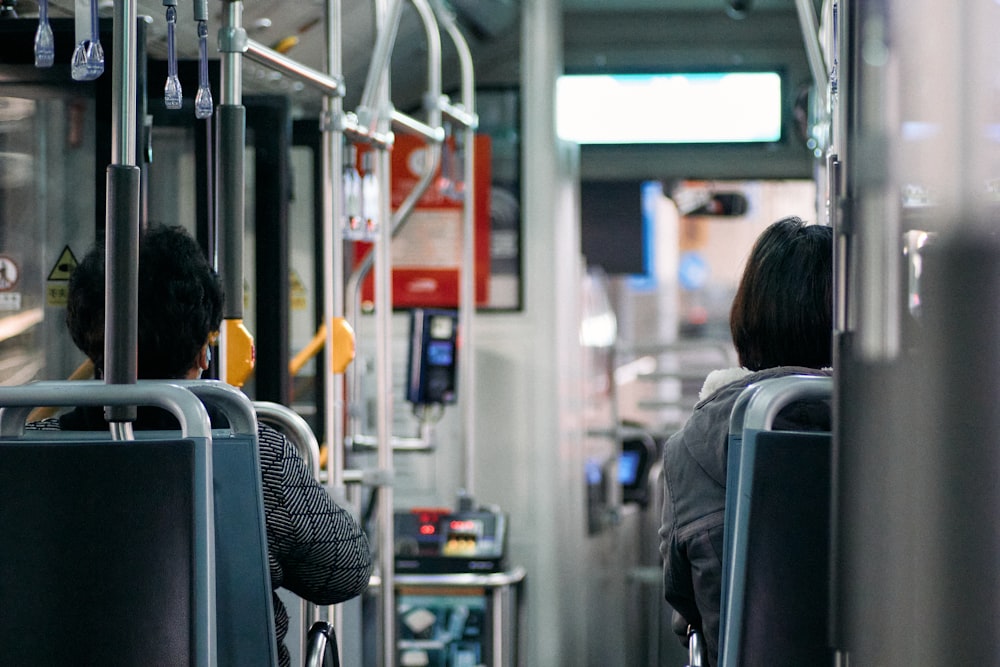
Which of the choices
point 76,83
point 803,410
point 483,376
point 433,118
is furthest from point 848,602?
point 483,376

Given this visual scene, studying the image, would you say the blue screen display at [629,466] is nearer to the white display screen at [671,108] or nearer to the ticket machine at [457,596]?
the white display screen at [671,108]

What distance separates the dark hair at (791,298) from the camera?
2199 millimetres

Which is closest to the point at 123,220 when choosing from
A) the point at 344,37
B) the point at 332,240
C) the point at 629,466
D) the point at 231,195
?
the point at 231,195

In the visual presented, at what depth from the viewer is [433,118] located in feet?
14.0

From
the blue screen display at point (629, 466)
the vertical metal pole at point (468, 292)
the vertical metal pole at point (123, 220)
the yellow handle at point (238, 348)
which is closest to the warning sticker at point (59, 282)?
the yellow handle at point (238, 348)

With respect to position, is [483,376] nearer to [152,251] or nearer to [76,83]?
[76,83]

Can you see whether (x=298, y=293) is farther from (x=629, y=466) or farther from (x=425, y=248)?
(x=629, y=466)

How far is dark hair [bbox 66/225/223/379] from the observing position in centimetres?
216

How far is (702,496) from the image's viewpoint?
2195mm

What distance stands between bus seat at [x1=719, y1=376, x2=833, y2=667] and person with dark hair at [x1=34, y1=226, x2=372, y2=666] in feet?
2.50

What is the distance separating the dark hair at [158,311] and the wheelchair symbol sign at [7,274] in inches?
41.2

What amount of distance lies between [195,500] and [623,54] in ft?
14.4

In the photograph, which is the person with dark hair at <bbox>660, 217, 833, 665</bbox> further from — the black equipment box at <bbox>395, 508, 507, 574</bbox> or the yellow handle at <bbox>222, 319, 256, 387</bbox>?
the black equipment box at <bbox>395, 508, 507, 574</bbox>

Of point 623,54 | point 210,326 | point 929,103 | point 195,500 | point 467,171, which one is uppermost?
point 623,54
